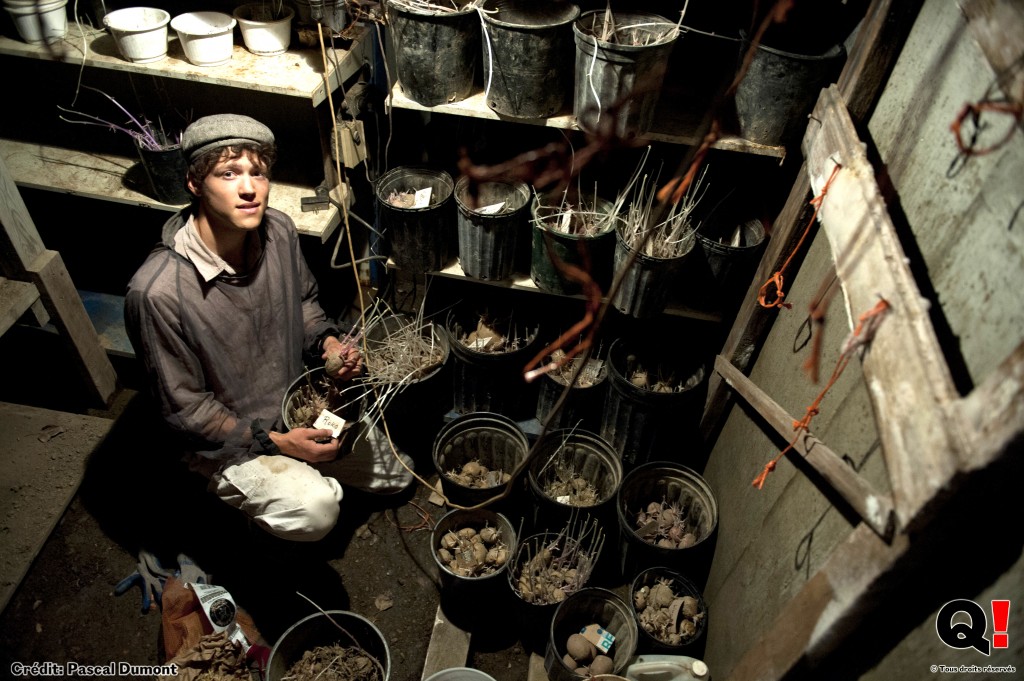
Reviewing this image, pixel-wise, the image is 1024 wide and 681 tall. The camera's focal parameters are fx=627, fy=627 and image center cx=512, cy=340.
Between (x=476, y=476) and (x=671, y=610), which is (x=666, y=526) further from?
(x=476, y=476)

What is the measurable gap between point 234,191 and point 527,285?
1.24 m

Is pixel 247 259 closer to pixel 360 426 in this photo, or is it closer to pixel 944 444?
pixel 360 426

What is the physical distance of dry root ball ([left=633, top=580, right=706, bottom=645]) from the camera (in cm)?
239

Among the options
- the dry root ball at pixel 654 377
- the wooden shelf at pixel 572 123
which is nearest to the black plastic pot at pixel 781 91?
the wooden shelf at pixel 572 123

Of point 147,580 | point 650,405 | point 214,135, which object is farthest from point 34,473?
point 650,405

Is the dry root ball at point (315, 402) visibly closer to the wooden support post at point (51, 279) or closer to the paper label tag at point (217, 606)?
the paper label tag at point (217, 606)

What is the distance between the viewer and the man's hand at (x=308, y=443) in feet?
7.90

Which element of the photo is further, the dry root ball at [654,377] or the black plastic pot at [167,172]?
the dry root ball at [654,377]

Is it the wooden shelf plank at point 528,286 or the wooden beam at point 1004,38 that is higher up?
the wooden beam at point 1004,38

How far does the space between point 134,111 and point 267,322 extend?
5.77ft

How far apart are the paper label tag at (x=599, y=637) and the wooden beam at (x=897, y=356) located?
4.88 ft

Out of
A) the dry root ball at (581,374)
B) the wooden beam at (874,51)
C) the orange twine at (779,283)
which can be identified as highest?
the wooden beam at (874,51)

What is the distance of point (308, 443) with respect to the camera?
7.89 ft

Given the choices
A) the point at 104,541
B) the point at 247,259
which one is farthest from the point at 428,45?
the point at 104,541
